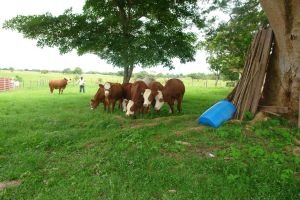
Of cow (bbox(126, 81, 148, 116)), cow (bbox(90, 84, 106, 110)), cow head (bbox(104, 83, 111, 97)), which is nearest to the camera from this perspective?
cow (bbox(126, 81, 148, 116))

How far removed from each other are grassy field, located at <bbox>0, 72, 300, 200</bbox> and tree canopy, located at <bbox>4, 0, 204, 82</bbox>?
8.34 meters

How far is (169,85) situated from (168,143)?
6512mm

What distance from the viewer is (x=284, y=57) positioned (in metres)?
9.08

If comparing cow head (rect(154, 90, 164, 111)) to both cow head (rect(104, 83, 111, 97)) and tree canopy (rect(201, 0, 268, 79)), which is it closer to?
cow head (rect(104, 83, 111, 97))

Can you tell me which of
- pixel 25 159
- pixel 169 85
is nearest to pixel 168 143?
pixel 25 159

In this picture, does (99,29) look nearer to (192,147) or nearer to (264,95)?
(264,95)

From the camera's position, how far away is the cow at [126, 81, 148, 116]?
12.8m

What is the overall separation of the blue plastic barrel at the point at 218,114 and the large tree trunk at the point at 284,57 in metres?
1.19

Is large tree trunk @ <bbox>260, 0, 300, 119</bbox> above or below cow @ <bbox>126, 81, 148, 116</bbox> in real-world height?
above

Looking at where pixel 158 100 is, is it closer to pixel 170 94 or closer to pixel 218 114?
pixel 170 94

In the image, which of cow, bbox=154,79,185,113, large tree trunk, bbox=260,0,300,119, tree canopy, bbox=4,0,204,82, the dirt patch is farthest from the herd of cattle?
the dirt patch

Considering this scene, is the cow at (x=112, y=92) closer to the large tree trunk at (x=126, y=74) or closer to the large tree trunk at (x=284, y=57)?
the large tree trunk at (x=126, y=74)

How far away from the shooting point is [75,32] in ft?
59.6

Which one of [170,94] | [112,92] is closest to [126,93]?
[112,92]
